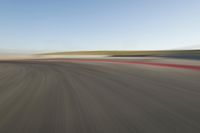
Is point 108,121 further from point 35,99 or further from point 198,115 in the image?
Result: point 35,99

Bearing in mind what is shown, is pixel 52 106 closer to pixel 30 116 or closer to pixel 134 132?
pixel 30 116

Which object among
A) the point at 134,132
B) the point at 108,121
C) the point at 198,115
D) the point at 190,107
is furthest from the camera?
the point at 190,107

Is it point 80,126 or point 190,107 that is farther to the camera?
point 190,107

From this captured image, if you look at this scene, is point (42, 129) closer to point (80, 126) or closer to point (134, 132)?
point (80, 126)

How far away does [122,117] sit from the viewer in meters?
2.95

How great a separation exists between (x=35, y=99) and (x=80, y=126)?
207 cm

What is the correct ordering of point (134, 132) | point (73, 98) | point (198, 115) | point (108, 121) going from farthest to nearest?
point (73, 98)
point (198, 115)
point (108, 121)
point (134, 132)

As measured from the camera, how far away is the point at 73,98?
416 cm

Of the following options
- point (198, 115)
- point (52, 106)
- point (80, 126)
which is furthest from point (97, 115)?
point (198, 115)

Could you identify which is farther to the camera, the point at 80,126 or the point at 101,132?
the point at 80,126

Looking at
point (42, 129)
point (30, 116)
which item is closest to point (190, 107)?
point (42, 129)

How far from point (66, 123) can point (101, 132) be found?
0.66m

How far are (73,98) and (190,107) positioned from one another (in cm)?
271

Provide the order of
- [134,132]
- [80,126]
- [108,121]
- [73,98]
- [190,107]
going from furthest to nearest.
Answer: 1. [73,98]
2. [190,107]
3. [108,121]
4. [80,126]
5. [134,132]
